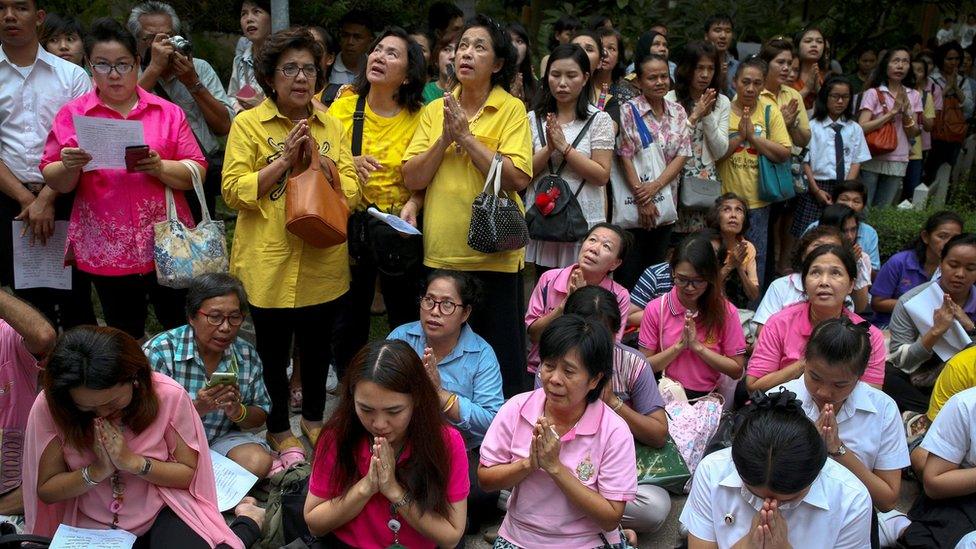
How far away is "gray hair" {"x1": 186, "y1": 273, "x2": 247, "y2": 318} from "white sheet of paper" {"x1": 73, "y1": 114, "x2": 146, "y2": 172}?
68 centimetres

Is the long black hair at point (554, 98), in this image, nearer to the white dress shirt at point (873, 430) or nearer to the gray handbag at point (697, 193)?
the gray handbag at point (697, 193)

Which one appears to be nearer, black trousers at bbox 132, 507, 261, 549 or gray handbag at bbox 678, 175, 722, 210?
black trousers at bbox 132, 507, 261, 549

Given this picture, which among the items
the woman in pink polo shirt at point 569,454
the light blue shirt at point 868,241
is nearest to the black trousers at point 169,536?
the woman in pink polo shirt at point 569,454

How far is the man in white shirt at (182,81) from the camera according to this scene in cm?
465

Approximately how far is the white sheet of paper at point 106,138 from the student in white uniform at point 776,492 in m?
2.82

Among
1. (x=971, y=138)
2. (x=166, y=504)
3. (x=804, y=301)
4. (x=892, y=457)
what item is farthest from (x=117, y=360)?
(x=971, y=138)

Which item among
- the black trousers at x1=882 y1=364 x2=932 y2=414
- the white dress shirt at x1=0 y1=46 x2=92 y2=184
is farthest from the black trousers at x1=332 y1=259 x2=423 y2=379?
the black trousers at x1=882 y1=364 x2=932 y2=414

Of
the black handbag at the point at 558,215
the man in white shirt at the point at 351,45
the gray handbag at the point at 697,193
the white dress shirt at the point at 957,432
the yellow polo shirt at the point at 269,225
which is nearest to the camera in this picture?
the white dress shirt at the point at 957,432

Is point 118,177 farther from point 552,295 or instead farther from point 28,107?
point 552,295

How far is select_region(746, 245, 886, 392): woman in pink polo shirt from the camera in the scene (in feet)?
14.0

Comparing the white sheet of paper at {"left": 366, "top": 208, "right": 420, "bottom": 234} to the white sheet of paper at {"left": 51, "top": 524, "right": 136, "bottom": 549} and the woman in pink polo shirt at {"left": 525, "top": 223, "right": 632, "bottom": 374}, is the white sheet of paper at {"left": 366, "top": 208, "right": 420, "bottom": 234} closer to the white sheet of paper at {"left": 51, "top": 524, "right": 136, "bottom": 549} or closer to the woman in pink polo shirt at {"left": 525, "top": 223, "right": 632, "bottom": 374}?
the woman in pink polo shirt at {"left": 525, "top": 223, "right": 632, "bottom": 374}

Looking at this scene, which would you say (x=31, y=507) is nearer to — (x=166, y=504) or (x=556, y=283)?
(x=166, y=504)

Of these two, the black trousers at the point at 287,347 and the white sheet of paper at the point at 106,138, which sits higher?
the white sheet of paper at the point at 106,138

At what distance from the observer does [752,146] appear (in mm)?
6219
